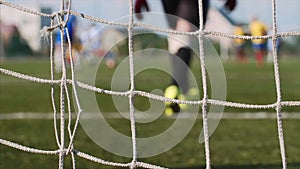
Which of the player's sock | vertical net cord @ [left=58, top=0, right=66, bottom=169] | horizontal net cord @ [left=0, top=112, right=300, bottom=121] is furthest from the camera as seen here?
horizontal net cord @ [left=0, top=112, right=300, bottom=121]

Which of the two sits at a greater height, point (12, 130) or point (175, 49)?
point (175, 49)

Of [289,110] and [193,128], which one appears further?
[289,110]

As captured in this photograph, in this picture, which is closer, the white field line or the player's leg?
the player's leg

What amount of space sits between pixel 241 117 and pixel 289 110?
688 millimetres

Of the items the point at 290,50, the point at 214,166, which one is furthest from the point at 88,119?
the point at 290,50

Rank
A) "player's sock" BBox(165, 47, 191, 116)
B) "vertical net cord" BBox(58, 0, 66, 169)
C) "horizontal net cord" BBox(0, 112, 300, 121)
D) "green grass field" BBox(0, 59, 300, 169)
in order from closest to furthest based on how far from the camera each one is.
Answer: "vertical net cord" BBox(58, 0, 66, 169), "green grass field" BBox(0, 59, 300, 169), "player's sock" BBox(165, 47, 191, 116), "horizontal net cord" BBox(0, 112, 300, 121)

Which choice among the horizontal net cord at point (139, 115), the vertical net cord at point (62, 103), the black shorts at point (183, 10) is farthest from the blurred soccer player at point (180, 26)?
the vertical net cord at point (62, 103)

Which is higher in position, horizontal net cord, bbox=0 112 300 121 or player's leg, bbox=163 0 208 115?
player's leg, bbox=163 0 208 115

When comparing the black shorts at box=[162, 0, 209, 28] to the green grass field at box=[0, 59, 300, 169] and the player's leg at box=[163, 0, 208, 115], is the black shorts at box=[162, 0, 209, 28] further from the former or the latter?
the green grass field at box=[0, 59, 300, 169]

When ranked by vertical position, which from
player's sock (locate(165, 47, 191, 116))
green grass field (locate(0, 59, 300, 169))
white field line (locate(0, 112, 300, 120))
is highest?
player's sock (locate(165, 47, 191, 116))

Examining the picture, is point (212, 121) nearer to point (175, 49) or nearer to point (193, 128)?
point (193, 128)

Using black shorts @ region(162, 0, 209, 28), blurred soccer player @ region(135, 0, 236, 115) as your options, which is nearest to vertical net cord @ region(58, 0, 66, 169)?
blurred soccer player @ region(135, 0, 236, 115)

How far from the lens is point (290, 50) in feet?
103

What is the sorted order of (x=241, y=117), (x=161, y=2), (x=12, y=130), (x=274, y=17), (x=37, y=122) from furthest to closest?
(x=241, y=117), (x=37, y=122), (x=12, y=130), (x=161, y=2), (x=274, y=17)
